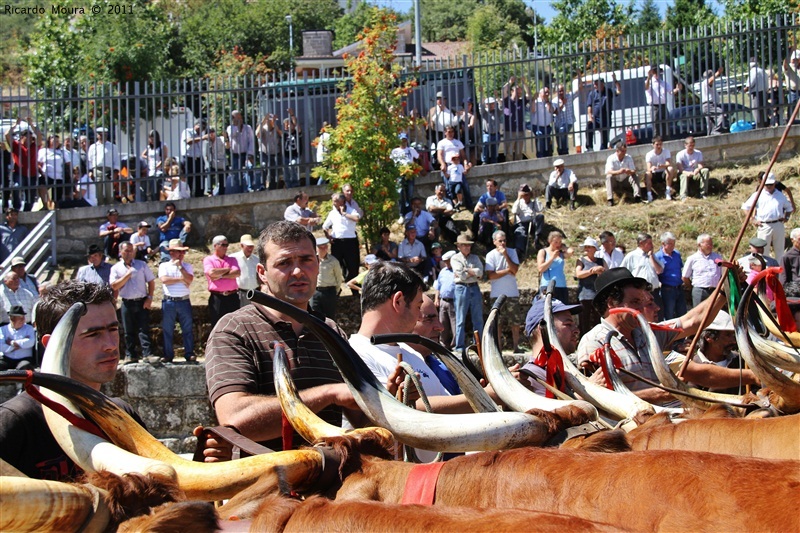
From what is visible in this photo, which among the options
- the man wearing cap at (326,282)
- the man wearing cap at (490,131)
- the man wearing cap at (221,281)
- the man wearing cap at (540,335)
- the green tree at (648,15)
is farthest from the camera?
the green tree at (648,15)

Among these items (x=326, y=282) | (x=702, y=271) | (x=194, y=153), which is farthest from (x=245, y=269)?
(x=702, y=271)

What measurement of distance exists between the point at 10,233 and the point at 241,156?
384cm

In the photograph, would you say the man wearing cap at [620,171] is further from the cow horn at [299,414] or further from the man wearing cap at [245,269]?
the cow horn at [299,414]

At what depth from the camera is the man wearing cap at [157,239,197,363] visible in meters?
13.1

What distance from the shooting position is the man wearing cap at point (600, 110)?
1798cm

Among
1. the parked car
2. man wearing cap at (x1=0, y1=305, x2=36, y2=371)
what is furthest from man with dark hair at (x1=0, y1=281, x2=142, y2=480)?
the parked car

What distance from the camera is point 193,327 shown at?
13.9 metres

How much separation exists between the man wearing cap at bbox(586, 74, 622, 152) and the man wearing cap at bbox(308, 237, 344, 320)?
637 cm

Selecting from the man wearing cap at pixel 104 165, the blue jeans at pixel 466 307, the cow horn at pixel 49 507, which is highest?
the man wearing cap at pixel 104 165

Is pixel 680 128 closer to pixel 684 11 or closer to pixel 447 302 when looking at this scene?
pixel 447 302

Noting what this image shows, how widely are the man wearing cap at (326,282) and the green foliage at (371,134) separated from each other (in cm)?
210

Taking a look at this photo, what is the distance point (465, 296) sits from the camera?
1349 centimetres

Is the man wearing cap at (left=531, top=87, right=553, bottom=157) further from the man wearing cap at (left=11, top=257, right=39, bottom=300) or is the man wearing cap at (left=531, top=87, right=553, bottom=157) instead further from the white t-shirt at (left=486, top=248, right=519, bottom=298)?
the man wearing cap at (left=11, top=257, right=39, bottom=300)

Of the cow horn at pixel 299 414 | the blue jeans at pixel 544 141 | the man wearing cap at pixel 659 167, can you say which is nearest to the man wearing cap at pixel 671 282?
the man wearing cap at pixel 659 167
